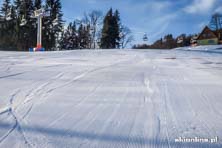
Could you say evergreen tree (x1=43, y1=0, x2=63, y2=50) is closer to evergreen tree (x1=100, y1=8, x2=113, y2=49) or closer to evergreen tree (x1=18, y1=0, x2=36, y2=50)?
evergreen tree (x1=18, y1=0, x2=36, y2=50)

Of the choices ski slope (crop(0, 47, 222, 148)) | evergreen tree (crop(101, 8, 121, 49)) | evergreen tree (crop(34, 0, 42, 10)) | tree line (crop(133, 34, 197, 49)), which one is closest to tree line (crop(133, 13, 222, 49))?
tree line (crop(133, 34, 197, 49))

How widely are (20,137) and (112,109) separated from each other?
1.44 m

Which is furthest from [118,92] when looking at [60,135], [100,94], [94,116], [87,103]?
[60,135]

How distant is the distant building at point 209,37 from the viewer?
49312mm

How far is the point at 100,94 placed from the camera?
441 cm

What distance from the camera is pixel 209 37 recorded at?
51.4 m

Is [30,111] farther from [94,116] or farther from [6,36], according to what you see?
[6,36]

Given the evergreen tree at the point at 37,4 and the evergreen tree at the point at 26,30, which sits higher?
the evergreen tree at the point at 37,4

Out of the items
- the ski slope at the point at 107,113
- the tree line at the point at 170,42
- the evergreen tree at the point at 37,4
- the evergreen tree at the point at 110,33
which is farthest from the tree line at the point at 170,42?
the ski slope at the point at 107,113

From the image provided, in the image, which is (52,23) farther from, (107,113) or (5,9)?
(107,113)

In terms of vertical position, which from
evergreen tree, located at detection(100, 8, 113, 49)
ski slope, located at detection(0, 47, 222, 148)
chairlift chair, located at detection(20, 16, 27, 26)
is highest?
chairlift chair, located at detection(20, 16, 27, 26)

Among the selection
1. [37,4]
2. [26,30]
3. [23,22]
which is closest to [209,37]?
[37,4]

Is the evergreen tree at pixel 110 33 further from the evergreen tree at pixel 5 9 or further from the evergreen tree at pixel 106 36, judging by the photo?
the evergreen tree at pixel 5 9

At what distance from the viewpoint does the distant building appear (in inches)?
1941
